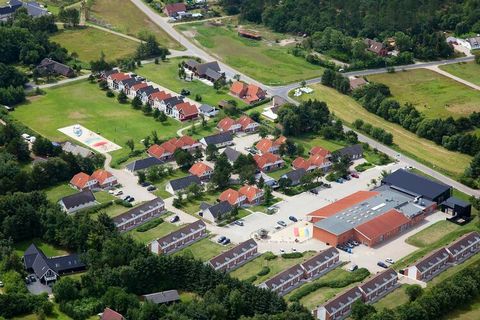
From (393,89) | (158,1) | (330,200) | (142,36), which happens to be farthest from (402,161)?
(158,1)

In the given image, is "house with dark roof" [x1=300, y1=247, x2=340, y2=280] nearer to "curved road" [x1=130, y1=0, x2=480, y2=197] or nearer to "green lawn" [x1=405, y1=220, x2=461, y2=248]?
"green lawn" [x1=405, y1=220, x2=461, y2=248]

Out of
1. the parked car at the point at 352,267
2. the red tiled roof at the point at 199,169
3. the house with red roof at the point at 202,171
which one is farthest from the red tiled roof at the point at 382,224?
the red tiled roof at the point at 199,169

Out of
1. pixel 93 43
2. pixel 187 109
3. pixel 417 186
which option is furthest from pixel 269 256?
pixel 93 43

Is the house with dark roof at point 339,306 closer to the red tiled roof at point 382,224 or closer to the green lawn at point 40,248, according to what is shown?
the red tiled roof at point 382,224

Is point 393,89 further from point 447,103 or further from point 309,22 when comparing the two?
point 309,22

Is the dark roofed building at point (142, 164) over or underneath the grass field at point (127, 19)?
underneath
